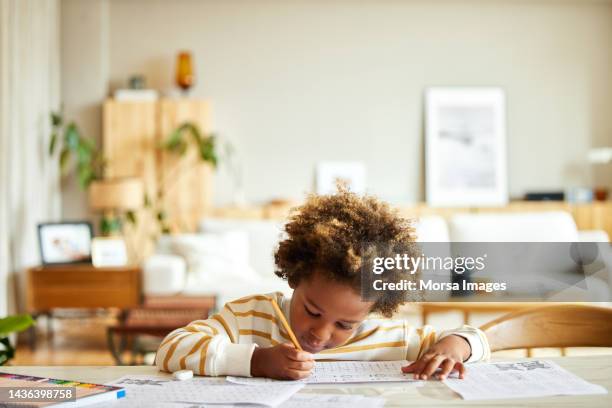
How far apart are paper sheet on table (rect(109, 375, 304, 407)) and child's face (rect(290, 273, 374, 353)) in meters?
0.13

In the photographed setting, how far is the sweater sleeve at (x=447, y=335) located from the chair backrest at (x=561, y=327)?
18 centimetres

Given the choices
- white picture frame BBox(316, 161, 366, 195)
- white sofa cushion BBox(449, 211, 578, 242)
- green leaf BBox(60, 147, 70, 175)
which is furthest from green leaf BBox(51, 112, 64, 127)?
white sofa cushion BBox(449, 211, 578, 242)

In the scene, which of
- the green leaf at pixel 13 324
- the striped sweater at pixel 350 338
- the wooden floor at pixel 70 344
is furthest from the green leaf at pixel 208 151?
the striped sweater at pixel 350 338

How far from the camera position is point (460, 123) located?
605cm

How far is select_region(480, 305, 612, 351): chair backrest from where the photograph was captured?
1397mm

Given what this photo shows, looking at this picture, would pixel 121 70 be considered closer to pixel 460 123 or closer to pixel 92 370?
pixel 460 123

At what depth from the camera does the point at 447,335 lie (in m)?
1.22

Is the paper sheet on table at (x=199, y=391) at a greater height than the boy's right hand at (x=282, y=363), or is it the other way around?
the boy's right hand at (x=282, y=363)

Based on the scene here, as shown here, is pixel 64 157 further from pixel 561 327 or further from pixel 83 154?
pixel 561 327

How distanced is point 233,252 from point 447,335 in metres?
3.68

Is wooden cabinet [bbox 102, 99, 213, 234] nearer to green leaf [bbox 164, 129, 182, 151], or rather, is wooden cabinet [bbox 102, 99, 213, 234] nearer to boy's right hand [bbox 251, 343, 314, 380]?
green leaf [bbox 164, 129, 182, 151]

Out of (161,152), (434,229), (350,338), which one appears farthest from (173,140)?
(350,338)

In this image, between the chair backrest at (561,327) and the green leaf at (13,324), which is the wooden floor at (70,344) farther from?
the chair backrest at (561,327)

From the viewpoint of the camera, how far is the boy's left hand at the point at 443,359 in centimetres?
106
